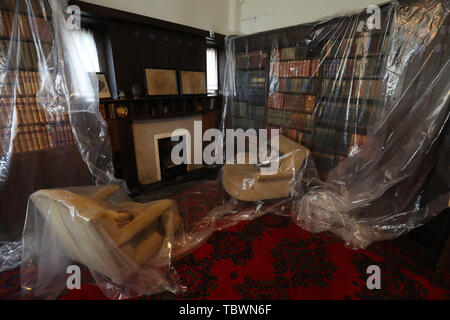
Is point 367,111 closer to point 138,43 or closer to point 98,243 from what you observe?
point 98,243

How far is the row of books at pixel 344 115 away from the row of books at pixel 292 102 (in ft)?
0.45

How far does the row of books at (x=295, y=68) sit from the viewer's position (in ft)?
7.35

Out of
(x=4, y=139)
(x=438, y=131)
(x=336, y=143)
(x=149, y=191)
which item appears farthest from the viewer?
(x=149, y=191)

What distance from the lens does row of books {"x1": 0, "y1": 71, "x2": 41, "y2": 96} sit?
1556 mm

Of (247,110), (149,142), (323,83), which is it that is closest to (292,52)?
(323,83)

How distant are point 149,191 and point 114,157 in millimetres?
583

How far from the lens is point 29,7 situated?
1.55m

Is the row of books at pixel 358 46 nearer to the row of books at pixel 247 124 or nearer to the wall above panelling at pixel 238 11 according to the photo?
the wall above panelling at pixel 238 11

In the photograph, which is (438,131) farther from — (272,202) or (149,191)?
(149,191)

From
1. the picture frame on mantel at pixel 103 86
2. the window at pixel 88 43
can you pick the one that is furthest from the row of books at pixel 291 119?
the window at pixel 88 43

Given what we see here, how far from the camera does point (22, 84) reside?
1.61 meters

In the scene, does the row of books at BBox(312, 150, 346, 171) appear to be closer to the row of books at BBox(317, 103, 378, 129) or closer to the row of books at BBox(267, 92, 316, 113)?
the row of books at BBox(317, 103, 378, 129)

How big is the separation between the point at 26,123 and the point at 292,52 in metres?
2.66
